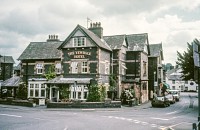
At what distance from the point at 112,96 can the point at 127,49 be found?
8.90 meters

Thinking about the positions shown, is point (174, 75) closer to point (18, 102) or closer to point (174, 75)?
point (174, 75)

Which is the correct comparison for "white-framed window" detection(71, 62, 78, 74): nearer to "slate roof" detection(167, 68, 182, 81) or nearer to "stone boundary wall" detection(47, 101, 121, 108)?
"stone boundary wall" detection(47, 101, 121, 108)

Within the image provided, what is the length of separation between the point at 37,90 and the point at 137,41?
18589mm

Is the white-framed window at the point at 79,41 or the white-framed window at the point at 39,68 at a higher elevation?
the white-framed window at the point at 79,41

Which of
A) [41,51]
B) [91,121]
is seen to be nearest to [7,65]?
[41,51]

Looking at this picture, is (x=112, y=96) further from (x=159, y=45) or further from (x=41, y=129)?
(x=41, y=129)

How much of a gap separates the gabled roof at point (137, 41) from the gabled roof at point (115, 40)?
311 centimetres

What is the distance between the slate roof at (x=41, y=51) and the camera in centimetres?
4237

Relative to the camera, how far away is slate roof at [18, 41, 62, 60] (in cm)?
4237

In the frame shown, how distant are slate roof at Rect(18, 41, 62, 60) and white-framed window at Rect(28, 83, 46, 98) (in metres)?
4.50

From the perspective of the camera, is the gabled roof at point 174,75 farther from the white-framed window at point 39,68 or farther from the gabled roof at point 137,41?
the white-framed window at point 39,68

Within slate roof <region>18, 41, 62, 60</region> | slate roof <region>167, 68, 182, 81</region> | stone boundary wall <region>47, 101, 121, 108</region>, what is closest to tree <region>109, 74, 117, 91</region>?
stone boundary wall <region>47, 101, 121, 108</region>

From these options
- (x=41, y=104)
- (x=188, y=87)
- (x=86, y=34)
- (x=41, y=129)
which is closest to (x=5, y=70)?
(x=41, y=104)

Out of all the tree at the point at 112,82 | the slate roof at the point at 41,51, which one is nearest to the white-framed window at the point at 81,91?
the tree at the point at 112,82
